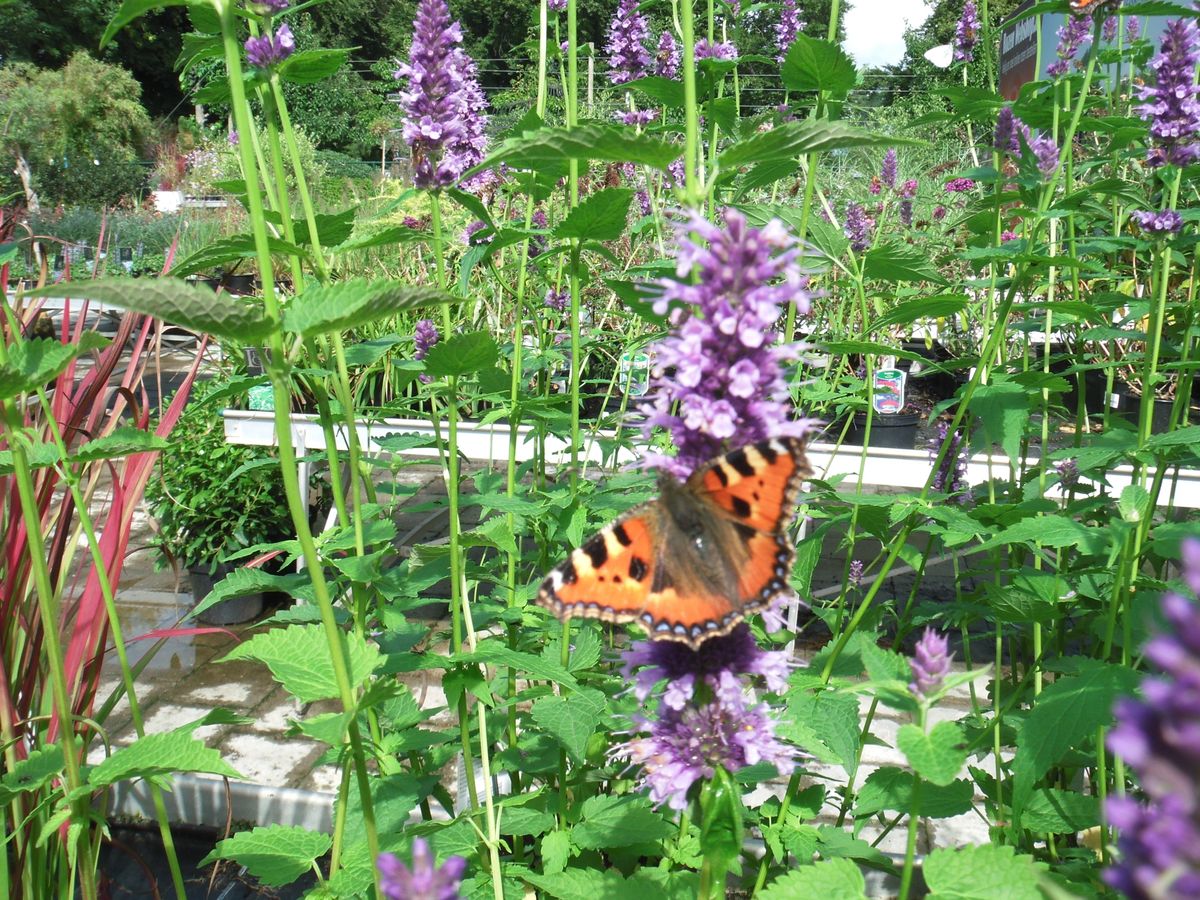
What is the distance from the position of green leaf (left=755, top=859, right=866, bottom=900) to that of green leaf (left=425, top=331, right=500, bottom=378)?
0.97 metres

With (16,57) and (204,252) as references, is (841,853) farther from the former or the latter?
(16,57)

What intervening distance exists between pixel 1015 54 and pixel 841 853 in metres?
3.25

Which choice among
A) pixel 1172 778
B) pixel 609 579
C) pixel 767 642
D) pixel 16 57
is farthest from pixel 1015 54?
pixel 16 57

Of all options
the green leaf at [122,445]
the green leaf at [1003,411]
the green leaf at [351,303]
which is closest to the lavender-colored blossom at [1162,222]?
the green leaf at [1003,411]

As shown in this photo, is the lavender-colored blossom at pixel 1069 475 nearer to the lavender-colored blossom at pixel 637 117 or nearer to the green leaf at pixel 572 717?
the green leaf at pixel 572 717

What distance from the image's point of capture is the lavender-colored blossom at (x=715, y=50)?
259 cm

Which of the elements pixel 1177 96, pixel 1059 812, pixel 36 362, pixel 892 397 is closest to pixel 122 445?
pixel 36 362

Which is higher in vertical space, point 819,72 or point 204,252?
point 819,72

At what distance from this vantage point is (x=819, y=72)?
1.77m

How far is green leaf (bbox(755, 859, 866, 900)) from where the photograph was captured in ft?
3.60

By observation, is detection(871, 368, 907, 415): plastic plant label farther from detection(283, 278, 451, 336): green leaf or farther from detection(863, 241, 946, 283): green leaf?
detection(283, 278, 451, 336): green leaf

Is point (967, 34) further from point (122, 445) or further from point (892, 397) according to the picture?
point (122, 445)

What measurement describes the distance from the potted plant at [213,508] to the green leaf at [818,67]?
302 centimetres

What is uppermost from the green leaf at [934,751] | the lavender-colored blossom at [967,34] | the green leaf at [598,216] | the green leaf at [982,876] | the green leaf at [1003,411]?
the lavender-colored blossom at [967,34]
